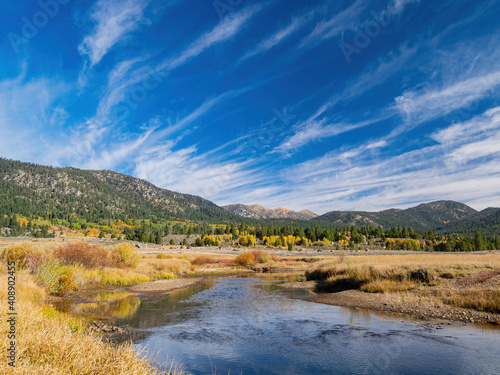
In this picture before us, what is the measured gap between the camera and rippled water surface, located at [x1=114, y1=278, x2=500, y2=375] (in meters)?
12.6

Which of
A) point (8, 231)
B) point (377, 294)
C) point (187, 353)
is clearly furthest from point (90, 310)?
point (8, 231)

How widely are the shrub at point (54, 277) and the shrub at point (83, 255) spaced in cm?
442

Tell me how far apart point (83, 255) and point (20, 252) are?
885 cm

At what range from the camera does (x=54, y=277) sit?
26609 millimetres

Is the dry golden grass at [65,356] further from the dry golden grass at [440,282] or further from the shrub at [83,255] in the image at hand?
the shrub at [83,255]

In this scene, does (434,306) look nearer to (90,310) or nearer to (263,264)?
(90,310)

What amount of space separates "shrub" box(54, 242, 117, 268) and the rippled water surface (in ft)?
50.6

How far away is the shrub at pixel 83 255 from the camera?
3425 cm

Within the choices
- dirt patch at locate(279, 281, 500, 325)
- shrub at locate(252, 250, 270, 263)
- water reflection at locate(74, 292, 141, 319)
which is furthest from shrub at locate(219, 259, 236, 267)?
water reflection at locate(74, 292, 141, 319)

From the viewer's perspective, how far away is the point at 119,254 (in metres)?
44.3

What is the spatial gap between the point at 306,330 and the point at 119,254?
3510 centimetres

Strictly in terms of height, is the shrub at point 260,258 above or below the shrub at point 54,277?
below

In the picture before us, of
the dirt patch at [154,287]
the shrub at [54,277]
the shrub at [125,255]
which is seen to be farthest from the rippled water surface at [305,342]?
the shrub at [125,255]

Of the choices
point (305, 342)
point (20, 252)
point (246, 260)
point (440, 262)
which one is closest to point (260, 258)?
point (246, 260)
